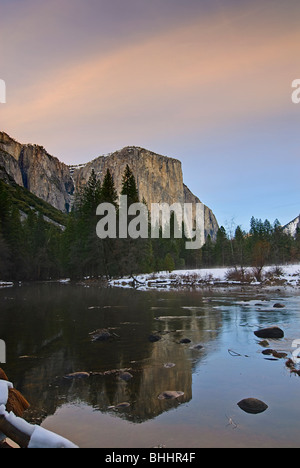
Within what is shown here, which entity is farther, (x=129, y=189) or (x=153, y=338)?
(x=129, y=189)

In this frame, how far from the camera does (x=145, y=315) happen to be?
1903cm

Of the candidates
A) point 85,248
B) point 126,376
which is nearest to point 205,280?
point 85,248

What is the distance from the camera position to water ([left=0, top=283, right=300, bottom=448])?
5.45 metres

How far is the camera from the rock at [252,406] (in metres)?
6.27

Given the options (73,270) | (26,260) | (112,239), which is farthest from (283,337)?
(26,260)

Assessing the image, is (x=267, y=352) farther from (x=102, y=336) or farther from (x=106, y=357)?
(x=102, y=336)

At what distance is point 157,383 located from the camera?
25.8ft

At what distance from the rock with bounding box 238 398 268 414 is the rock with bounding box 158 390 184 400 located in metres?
1.32

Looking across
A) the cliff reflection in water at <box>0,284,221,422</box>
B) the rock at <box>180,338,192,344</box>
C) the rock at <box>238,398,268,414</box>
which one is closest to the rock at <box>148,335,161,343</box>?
the cliff reflection in water at <box>0,284,221,422</box>

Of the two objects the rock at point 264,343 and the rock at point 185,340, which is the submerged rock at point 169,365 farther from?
the rock at point 264,343

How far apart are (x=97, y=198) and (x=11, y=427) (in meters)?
53.6

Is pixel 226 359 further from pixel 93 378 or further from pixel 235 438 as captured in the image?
pixel 235 438

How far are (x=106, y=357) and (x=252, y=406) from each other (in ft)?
16.9

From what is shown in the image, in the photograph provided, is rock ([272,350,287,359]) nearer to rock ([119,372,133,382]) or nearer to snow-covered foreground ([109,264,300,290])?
rock ([119,372,133,382])
